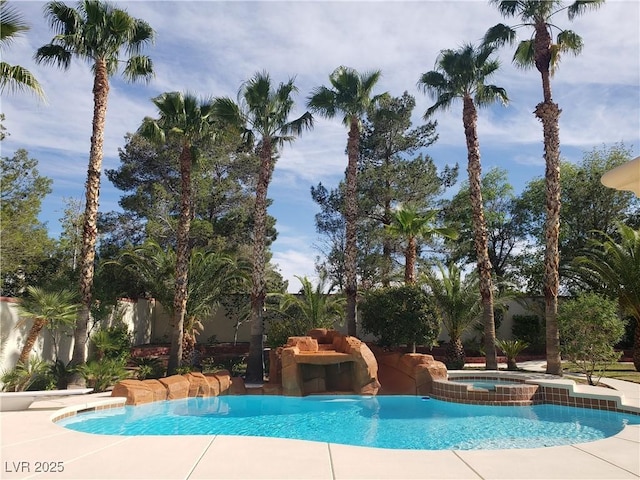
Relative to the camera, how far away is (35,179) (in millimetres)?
23312

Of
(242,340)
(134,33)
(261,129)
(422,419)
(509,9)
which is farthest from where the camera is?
(242,340)

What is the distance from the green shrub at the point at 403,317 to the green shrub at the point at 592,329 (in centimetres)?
467

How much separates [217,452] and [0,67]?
35.4 ft

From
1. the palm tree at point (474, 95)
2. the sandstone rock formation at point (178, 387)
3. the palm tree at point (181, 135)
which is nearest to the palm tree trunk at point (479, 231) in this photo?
the palm tree at point (474, 95)

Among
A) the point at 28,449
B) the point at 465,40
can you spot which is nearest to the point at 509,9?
the point at 465,40

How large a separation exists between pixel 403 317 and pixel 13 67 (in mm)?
13890

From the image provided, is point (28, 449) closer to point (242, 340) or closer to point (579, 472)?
point (579, 472)

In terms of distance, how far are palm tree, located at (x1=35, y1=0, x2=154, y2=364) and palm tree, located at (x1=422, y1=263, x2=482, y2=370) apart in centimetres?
1284

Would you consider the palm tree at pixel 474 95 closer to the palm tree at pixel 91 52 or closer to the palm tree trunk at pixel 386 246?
the palm tree trunk at pixel 386 246

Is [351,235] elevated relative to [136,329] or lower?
elevated

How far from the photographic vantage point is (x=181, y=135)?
16391 millimetres

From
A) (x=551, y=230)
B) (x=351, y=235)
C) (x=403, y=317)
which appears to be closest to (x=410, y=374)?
(x=403, y=317)

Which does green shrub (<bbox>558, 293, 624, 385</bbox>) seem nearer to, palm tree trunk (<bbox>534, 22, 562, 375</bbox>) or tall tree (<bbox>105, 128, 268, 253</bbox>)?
palm tree trunk (<bbox>534, 22, 562, 375</bbox>)

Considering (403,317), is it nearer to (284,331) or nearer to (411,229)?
(411,229)
